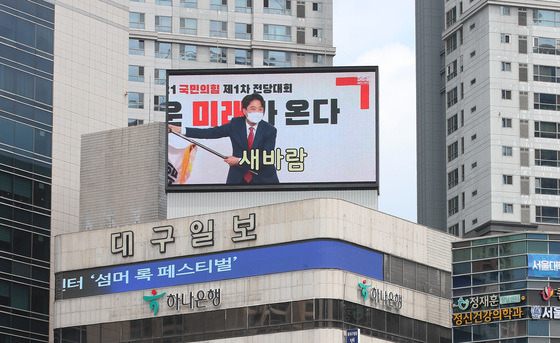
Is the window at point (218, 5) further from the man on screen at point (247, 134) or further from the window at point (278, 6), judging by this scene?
the man on screen at point (247, 134)

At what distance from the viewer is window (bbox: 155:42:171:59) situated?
170875 millimetres

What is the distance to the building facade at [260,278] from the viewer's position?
9250 cm

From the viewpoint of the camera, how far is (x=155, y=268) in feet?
320

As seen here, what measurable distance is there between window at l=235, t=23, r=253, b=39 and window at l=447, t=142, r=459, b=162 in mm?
30983

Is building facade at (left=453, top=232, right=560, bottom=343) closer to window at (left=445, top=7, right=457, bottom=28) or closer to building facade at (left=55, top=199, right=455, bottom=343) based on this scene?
building facade at (left=55, top=199, right=455, bottom=343)

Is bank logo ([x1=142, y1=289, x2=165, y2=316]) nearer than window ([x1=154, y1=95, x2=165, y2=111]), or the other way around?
bank logo ([x1=142, y1=289, x2=165, y2=316])

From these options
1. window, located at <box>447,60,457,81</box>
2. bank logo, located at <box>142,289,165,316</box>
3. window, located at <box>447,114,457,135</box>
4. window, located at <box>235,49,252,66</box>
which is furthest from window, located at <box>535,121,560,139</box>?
bank logo, located at <box>142,289,165,316</box>

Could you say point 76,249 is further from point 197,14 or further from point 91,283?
point 197,14

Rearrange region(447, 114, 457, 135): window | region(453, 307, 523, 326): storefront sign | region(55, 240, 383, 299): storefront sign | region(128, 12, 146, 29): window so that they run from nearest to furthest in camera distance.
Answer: region(55, 240, 383, 299): storefront sign
region(453, 307, 523, 326): storefront sign
region(447, 114, 457, 135): window
region(128, 12, 146, 29): window

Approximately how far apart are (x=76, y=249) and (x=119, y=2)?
29.5 metres

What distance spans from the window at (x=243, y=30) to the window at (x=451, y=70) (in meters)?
27.1

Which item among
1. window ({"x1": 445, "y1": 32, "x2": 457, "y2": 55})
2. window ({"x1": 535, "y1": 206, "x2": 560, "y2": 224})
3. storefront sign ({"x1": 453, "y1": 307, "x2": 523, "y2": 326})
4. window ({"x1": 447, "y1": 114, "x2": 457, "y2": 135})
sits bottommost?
storefront sign ({"x1": 453, "y1": 307, "x2": 523, "y2": 326})

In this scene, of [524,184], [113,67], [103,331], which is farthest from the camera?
[524,184]

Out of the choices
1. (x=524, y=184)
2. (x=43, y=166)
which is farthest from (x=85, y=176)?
(x=524, y=184)
